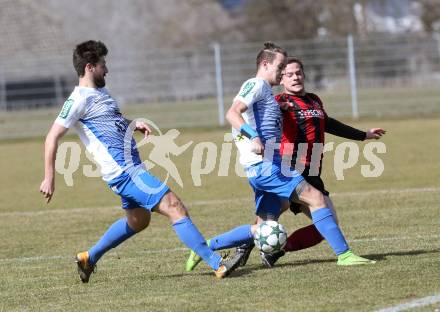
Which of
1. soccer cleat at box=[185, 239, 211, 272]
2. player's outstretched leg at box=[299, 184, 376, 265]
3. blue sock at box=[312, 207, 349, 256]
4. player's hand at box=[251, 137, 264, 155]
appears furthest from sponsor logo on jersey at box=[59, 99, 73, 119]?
blue sock at box=[312, 207, 349, 256]

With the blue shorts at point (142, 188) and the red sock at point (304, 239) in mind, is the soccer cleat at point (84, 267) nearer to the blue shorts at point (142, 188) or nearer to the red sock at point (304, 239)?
the blue shorts at point (142, 188)

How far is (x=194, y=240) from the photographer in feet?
24.7

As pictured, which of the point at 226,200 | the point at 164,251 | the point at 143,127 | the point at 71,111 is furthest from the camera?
the point at 226,200

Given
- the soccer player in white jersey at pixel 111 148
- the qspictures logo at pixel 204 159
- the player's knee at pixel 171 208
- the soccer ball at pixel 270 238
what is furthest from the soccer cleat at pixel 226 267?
the qspictures logo at pixel 204 159

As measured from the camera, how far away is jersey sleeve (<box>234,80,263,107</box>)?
7629mm

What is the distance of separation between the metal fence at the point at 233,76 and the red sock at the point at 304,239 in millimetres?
19129

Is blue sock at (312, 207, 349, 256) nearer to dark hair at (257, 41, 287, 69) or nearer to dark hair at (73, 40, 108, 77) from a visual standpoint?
dark hair at (257, 41, 287, 69)

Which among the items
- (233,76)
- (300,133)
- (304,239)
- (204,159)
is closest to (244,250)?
(304,239)

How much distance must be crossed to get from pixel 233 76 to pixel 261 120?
21.3 metres

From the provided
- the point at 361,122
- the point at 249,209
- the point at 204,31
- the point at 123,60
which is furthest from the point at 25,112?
the point at 204,31

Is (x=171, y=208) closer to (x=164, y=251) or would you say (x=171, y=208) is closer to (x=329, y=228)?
(x=329, y=228)

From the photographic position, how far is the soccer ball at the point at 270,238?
780 cm

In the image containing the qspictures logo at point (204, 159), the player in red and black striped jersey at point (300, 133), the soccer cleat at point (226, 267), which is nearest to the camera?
the soccer cleat at point (226, 267)

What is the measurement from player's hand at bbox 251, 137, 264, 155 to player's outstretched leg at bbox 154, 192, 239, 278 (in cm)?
73
